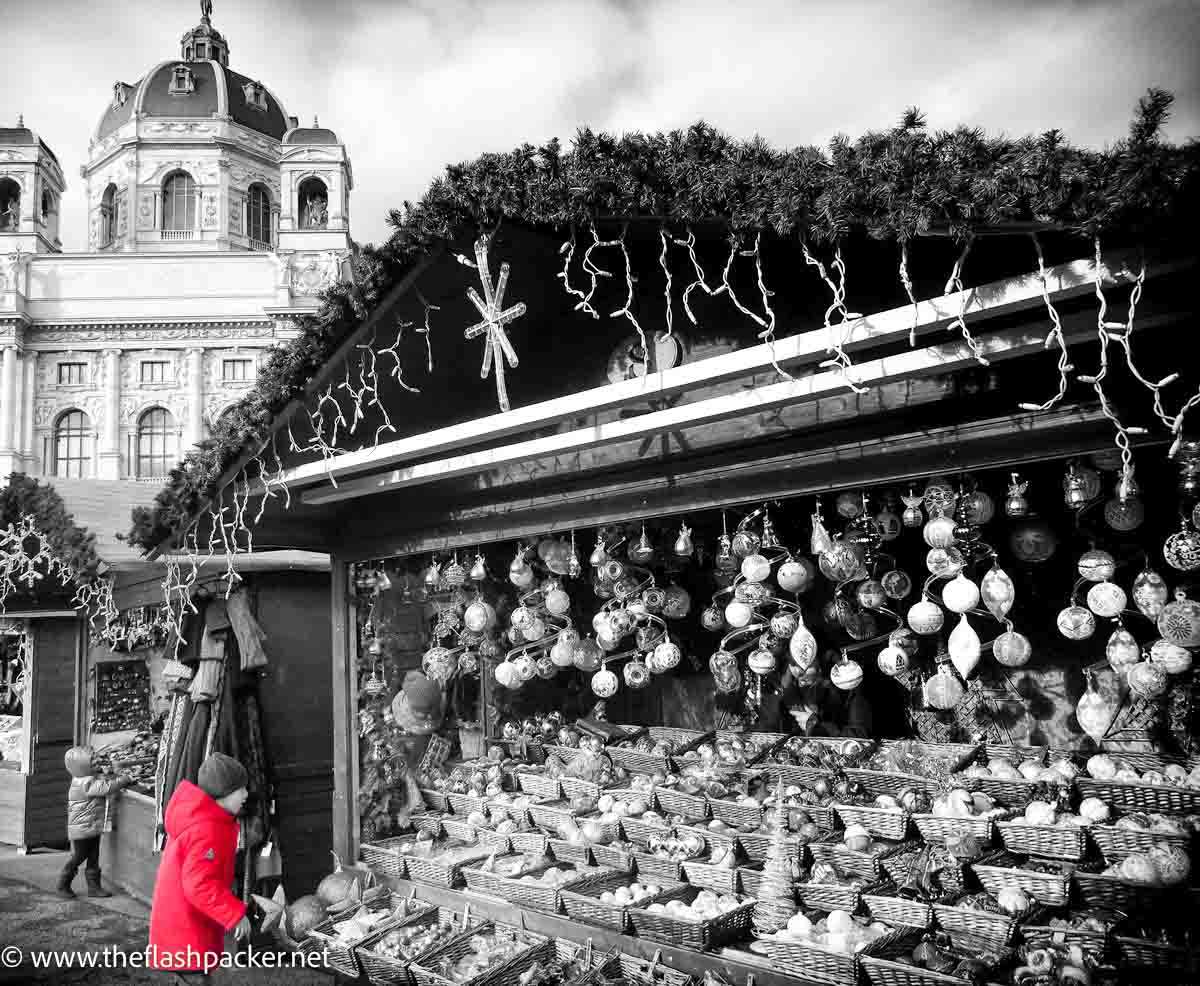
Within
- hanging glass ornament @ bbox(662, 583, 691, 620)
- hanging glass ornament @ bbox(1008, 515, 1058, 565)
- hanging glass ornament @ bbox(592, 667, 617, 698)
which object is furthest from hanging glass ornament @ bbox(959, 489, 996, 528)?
hanging glass ornament @ bbox(592, 667, 617, 698)

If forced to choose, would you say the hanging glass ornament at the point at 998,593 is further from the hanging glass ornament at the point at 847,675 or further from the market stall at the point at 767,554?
the hanging glass ornament at the point at 847,675

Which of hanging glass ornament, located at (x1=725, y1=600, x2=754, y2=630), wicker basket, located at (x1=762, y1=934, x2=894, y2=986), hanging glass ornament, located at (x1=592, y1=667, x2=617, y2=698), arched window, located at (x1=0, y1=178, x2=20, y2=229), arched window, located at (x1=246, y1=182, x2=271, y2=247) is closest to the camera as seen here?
wicker basket, located at (x1=762, y1=934, x2=894, y2=986)

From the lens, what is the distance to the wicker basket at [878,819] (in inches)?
157

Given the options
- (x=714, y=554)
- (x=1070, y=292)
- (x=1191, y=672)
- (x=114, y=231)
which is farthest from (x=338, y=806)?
(x=114, y=231)

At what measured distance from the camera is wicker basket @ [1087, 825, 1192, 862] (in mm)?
3410

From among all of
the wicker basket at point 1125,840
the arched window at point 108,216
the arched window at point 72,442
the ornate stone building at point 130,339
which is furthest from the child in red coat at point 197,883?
the arched window at point 108,216

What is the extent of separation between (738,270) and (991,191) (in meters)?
1.85

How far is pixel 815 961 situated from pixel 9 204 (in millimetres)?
46393

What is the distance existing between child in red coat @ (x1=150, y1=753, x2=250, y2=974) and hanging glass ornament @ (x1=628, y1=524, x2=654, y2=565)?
2.21m

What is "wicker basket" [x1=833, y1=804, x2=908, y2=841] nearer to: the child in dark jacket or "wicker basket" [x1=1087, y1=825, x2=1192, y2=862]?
"wicker basket" [x1=1087, y1=825, x2=1192, y2=862]

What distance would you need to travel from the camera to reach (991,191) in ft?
8.54

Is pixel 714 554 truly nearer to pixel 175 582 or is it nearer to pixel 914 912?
pixel 914 912

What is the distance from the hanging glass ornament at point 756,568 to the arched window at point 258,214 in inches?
1704

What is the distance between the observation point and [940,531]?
12.2 ft
